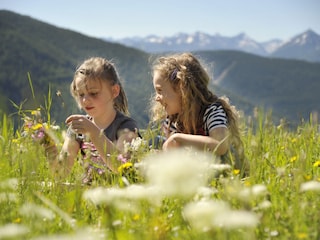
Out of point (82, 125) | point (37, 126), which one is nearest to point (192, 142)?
point (82, 125)

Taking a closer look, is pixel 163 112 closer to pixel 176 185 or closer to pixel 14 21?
pixel 176 185

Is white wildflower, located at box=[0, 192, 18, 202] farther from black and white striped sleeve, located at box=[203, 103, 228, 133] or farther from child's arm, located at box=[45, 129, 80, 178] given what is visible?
→ black and white striped sleeve, located at box=[203, 103, 228, 133]

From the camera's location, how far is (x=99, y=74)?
4398 mm

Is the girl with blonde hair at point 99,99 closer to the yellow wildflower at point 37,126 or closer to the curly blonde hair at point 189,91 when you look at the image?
the curly blonde hair at point 189,91

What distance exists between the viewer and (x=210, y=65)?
15.7 feet

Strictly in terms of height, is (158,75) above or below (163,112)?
above

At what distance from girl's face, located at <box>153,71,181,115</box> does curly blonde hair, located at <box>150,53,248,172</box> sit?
3 centimetres

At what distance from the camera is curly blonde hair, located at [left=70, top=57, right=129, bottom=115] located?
171 inches

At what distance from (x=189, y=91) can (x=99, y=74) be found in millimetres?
814

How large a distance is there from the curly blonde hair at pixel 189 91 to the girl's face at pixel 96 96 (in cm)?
43

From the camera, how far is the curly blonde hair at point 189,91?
13.7ft

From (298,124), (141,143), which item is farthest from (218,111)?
(141,143)

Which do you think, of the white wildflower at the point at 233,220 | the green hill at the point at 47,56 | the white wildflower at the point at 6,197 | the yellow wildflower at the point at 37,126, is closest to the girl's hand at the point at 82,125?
the yellow wildflower at the point at 37,126

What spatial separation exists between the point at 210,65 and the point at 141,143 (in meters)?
2.21
